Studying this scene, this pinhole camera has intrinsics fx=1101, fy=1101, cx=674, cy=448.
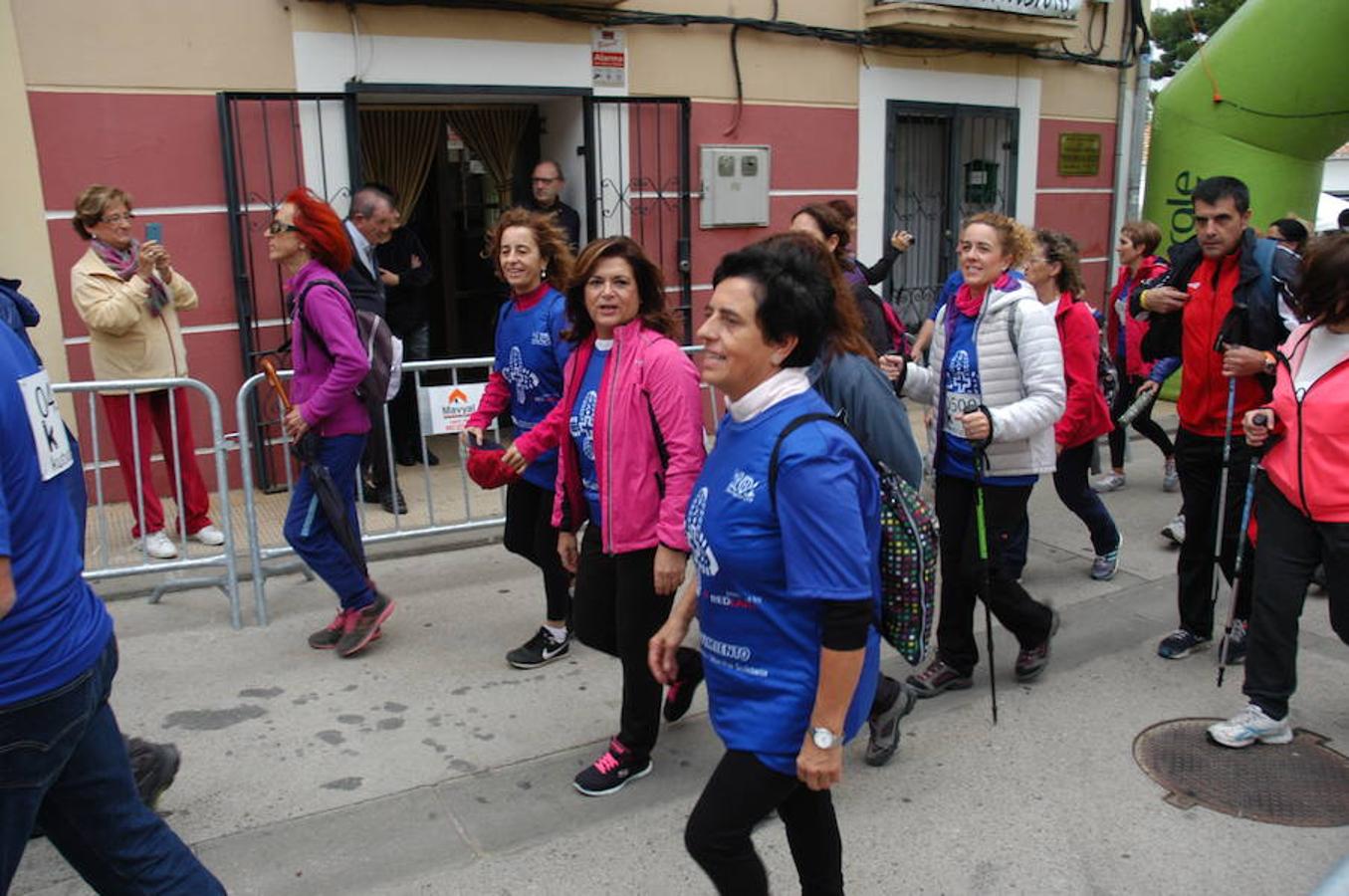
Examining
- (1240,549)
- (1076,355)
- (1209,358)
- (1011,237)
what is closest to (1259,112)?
(1076,355)

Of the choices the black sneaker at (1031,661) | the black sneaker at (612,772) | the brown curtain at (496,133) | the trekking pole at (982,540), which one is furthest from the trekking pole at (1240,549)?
the brown curtain at (496,133)

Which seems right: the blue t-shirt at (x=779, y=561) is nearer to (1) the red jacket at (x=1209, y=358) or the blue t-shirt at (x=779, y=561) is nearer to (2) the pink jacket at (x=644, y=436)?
(2) the pink jacket at (x=644, y=436)

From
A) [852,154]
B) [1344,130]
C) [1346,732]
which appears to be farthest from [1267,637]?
[1344,130]

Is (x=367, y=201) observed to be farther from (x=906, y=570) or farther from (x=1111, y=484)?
(x=1111, y=484)

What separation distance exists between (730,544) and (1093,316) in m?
3.41

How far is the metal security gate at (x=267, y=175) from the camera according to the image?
6617 millimetres

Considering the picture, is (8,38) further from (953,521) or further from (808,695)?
(808,695)

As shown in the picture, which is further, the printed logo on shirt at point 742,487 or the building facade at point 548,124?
the building facade at point 548,124

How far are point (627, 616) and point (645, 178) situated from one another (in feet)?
17.1

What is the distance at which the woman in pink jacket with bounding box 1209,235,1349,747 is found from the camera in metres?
Result: 3.50

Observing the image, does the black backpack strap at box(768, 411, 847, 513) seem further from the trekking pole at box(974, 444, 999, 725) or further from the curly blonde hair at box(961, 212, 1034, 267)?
the curly blonde hair at box(961, 212, 1034, 267)

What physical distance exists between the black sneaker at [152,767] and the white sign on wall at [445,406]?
2566 mm

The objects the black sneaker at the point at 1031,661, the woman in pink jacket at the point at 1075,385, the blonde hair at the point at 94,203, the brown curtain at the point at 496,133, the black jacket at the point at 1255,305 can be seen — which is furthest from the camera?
the brown curtain at the point at 496,133

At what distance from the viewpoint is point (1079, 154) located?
10.8 metres
